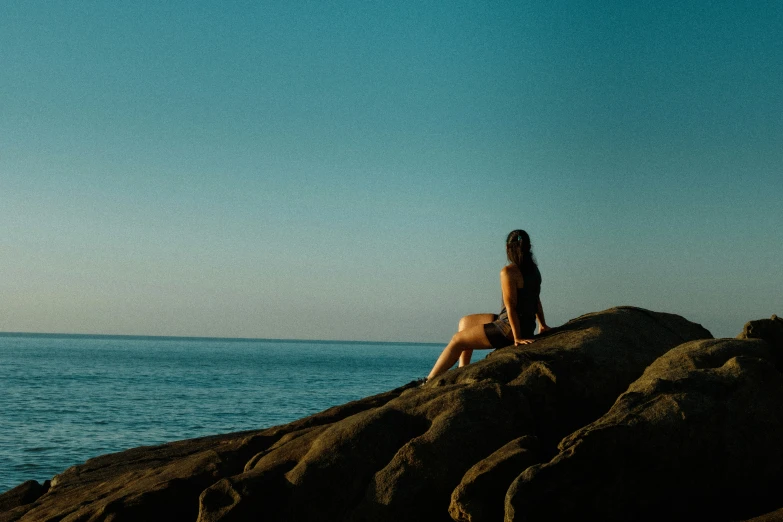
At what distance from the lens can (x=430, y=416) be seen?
960cm

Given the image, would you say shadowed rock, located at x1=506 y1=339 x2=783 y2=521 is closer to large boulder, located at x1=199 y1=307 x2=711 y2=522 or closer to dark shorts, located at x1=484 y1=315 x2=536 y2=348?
large boulder, located at x1=199 y1=307 x2=711 y2=522

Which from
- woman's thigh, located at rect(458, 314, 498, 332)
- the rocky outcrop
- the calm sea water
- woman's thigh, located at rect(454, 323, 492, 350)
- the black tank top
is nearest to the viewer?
the rocky outcrop

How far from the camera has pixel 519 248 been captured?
12.1 meters

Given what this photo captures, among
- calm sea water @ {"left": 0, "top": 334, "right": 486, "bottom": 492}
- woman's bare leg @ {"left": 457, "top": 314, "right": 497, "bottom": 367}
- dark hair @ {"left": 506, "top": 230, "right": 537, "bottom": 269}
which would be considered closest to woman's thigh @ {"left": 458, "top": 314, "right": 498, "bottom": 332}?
woman's bare leg @ {"left": 457, "top": 314, "right": 497, "bottom": 367}

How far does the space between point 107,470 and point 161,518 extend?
4.83 meters

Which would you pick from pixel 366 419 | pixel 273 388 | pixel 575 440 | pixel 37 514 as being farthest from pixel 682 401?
pixel 273 388

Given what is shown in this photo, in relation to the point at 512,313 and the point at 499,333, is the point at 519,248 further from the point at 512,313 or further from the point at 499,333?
the point at 499,333

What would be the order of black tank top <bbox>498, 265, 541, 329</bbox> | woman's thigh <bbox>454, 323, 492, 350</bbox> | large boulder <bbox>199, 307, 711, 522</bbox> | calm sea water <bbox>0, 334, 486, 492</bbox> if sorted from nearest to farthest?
large boulder <bbox>199, 307, 711, 522</bbox>, black tank top <bbox>498, 265, 541, 329</bbox>, woman's thigh <bbox>454, 323, 492, 350</bbox>, calm sea water <bbox>0, 334, 486, 492</bbox>

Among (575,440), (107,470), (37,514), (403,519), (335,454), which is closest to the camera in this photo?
(575,440)

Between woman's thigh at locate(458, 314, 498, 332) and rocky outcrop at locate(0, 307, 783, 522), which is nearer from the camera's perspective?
rocky outcrop at locate(0, 307, 783, 522)

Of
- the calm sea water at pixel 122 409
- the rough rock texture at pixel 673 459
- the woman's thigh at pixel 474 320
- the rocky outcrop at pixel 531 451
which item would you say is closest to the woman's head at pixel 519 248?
the woman's thigh at pixel 474 320

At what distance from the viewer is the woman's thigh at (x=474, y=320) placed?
40.8 ft

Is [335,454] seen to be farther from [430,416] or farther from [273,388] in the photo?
[273,388]

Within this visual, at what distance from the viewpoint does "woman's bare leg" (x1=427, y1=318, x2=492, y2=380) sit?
39.9 ft
